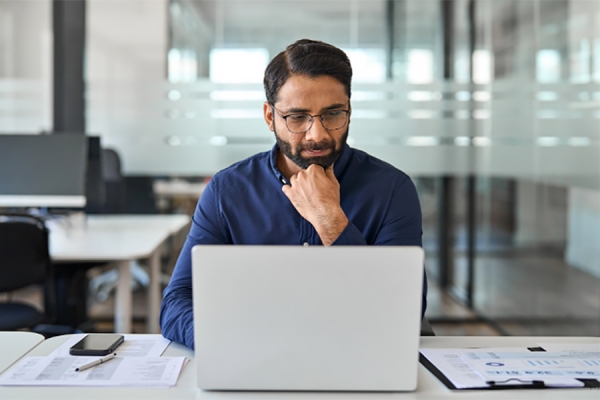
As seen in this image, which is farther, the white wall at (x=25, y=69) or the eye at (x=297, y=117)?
the white wall at (x=25, y=69)

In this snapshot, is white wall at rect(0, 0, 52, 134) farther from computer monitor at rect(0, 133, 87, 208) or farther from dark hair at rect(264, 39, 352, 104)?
dark hair at rect(264, 39, 352, 104)

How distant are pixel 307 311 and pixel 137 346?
49 cm

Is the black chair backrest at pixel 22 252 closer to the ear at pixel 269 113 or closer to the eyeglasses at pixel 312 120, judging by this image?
the ear at pixel 269 113

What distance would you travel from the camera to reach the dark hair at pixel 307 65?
161 cm

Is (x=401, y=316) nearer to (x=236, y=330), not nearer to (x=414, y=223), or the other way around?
(x=236, y=330)

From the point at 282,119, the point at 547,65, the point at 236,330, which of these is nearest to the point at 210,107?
the point at 547,65

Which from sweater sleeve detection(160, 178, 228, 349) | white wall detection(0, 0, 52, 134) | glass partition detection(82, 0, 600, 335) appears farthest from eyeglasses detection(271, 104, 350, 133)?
white wall detection(0, 0, 52, 134)

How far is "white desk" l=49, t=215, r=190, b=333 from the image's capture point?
2861 mm

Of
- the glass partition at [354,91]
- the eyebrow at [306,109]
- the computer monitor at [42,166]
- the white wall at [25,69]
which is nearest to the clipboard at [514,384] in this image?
the eyebrow at [306,109]

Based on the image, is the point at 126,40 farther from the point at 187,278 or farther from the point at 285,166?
the point at 187,278

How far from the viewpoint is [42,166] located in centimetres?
339

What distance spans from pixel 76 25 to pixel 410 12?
2068 millimetres

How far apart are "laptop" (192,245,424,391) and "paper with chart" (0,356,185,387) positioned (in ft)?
0.53

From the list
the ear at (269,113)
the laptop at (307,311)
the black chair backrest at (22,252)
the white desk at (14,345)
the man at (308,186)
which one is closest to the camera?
the laptop at (307,311)
